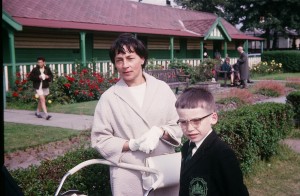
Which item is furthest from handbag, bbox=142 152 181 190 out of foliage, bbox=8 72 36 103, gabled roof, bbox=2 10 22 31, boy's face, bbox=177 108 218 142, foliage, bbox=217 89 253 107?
gabled roof, bbox=2 10 22 31

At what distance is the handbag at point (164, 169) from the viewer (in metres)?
2.72

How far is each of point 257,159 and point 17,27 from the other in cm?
1101

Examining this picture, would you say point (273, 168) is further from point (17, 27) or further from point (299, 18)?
point (299, 18)

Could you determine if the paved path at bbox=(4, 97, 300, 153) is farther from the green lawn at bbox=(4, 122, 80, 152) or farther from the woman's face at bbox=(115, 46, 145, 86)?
the woman's face at bbox=(115, 46, 145, 86)

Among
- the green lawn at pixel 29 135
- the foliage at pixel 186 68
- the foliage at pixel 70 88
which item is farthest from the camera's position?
the foliage at pixel 186 68

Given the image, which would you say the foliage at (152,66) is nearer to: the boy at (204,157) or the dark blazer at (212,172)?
the boy at (204,157)

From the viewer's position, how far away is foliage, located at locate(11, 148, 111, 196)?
10.3 ft

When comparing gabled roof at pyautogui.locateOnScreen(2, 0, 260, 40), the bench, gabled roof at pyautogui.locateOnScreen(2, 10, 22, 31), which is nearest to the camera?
gabled roof at pyautogui.locateOnScreen(2, 10, 22, 31)

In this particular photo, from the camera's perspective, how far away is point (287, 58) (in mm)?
32406

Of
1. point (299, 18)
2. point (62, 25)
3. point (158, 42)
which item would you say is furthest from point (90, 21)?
point (299, 18)

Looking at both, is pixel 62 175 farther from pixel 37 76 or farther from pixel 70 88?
pixel 70 88

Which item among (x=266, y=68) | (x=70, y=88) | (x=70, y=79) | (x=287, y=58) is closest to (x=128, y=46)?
(x=70, y=79)

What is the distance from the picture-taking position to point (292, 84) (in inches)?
734

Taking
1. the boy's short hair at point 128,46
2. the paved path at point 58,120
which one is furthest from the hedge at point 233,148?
the paved path at point 58,120
